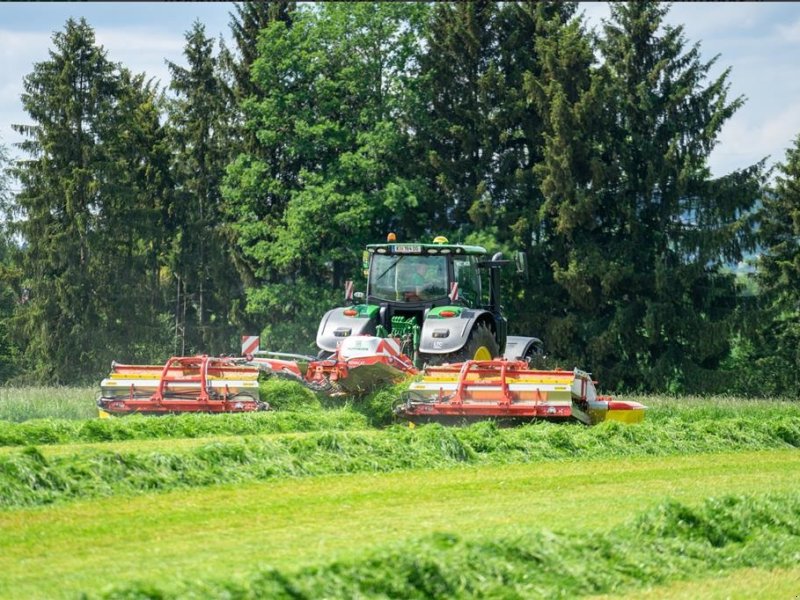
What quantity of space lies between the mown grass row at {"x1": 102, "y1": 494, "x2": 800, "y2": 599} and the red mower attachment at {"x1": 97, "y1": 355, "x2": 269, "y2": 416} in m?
8.06

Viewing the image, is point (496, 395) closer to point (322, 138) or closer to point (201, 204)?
point (322, 138)

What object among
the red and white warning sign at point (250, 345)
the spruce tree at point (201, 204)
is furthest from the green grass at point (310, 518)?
the spruce tree at point (201, 204)

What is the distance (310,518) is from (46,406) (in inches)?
459

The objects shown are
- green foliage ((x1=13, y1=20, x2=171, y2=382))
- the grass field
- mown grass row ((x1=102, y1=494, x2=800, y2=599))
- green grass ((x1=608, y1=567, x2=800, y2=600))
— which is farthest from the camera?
green foliage ((x1=13, y1=20, x2=171, y2=382))

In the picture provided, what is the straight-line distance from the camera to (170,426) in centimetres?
1400

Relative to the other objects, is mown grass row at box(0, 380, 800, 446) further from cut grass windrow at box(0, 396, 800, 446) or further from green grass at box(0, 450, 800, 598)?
green grass at box(0, 450, 800, 598)

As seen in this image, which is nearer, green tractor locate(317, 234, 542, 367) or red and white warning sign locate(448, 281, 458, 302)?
green tractor locate(317, 234, 542, 367)

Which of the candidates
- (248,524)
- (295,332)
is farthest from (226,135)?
(248,524)

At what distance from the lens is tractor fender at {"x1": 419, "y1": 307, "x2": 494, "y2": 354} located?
16875 millimetres

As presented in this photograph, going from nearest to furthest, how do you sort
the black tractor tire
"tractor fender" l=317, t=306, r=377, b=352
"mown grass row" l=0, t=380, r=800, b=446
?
"mown grass row" l=0, t=380, r=800, b=446
the black tractor tire
"tractor fender" l=317, t=306, r=377, b=352

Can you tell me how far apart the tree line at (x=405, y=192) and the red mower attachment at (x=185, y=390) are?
51.5 feet

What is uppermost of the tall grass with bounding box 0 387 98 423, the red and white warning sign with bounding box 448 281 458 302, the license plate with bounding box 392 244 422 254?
the license plate with bounding box 392 244 422 254

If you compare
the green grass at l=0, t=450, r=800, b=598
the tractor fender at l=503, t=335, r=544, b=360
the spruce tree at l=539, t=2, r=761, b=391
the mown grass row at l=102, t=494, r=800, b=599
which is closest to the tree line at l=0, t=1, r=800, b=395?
the spruce tree at l=539, t=2, r=761, b=391

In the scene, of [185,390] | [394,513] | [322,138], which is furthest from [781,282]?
[394,513]
